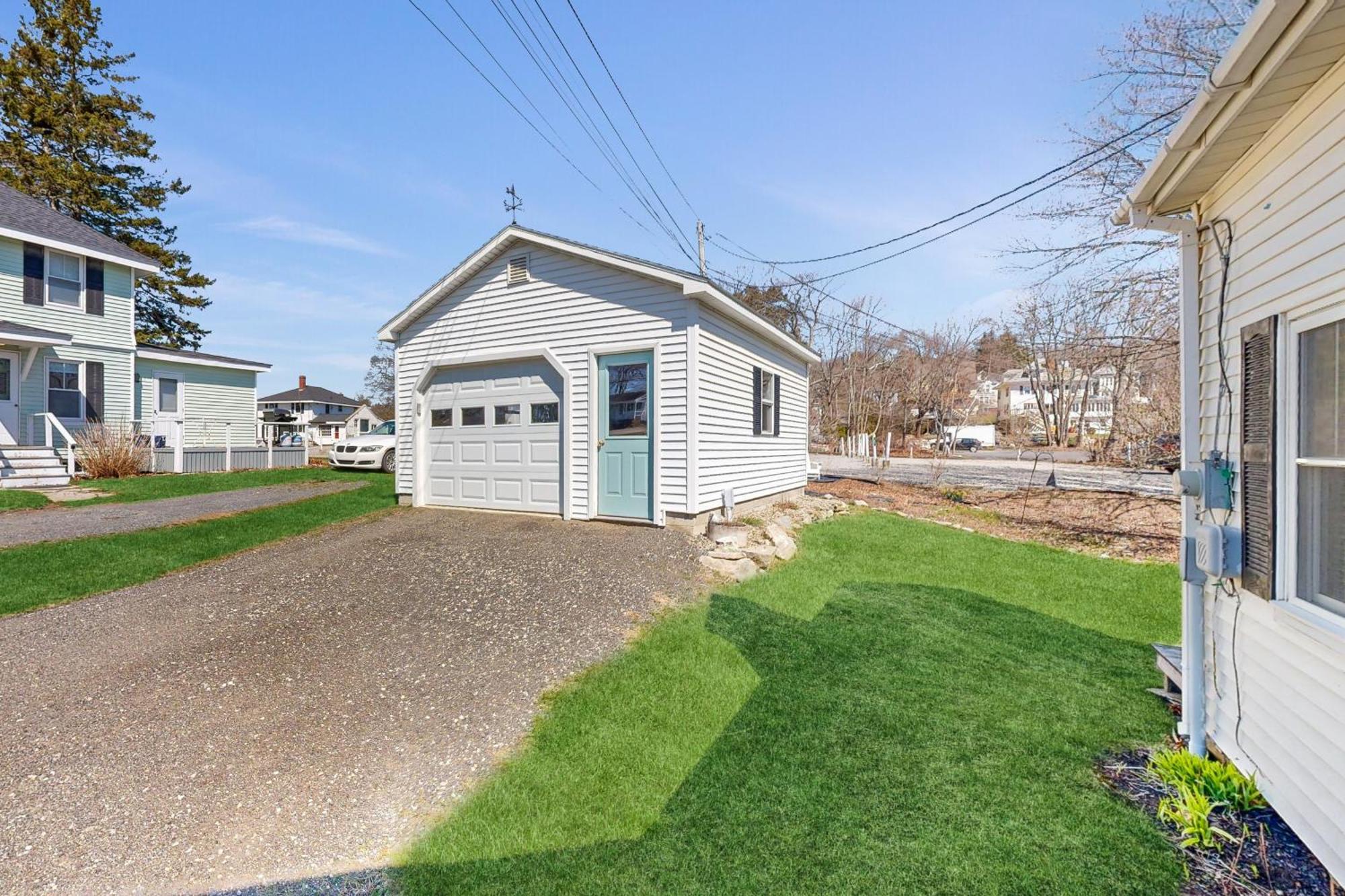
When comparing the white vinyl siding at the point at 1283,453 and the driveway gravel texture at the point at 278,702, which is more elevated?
the white vinyl siding at the point at 1283,453

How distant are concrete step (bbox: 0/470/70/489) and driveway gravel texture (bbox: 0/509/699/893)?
8.25m

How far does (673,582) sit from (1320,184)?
4922mm

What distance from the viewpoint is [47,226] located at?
13.3m

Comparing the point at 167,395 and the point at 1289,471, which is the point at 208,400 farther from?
the point at 1289,471

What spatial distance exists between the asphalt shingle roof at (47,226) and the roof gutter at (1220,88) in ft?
61.2

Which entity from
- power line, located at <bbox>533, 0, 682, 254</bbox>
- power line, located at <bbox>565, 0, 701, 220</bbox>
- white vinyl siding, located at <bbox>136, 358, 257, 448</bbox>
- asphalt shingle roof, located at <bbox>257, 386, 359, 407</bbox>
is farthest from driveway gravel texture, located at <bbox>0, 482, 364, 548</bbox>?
asphalt shingle roof, located at <bbox>257, 386, 359, 407</bbox>

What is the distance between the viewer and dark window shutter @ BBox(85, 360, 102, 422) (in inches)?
531

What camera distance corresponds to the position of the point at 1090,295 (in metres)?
11.2

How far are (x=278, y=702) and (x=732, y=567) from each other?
4.18 metres

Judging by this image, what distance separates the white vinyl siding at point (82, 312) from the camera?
40.8 feet

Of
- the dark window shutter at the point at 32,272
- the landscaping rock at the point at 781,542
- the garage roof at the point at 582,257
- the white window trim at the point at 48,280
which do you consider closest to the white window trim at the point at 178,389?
the white window trim at the point at 48,280

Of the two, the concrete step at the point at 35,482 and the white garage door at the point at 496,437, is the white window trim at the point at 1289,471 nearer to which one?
the white garage door at the point at 496,437

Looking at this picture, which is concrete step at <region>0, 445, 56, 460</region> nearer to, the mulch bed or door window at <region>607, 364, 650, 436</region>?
door window at <region>607, 364, 650, 436</region>

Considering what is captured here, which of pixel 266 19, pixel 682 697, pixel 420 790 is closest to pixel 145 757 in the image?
pixel 420 790
